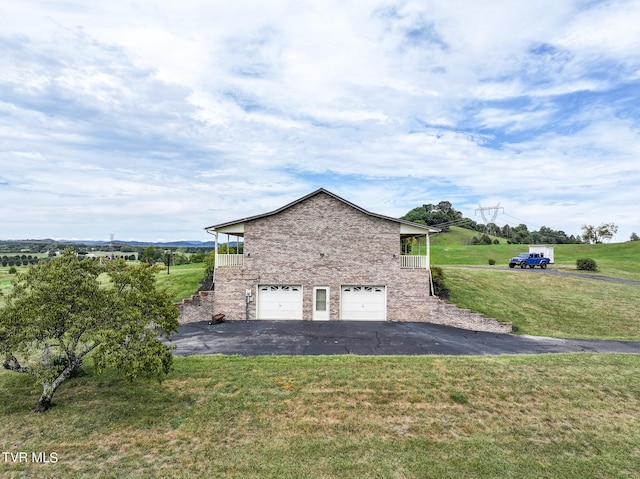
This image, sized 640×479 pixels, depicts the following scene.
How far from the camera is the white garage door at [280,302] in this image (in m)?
19.2

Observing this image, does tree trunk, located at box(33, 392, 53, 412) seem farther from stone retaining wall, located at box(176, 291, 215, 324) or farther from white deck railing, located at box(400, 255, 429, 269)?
white deck railing, located at box(400, 255, 429, 269)

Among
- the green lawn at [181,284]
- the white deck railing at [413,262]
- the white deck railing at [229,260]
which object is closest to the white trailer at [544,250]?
the white deck railing at [413,262]

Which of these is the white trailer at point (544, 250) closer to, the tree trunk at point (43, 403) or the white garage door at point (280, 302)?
the white garage door at point (280, 302)

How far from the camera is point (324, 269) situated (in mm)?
19172

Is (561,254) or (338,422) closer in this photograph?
(338,422)

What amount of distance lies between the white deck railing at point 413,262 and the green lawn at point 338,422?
813 centimetres

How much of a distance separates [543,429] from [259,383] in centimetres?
741

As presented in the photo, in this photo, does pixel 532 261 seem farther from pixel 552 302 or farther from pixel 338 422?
pixel 338 422

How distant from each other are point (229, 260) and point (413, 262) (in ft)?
34.8

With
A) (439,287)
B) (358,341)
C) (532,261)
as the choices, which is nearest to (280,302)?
(358,341)

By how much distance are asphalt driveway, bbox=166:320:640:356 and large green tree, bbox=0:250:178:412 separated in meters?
4.70

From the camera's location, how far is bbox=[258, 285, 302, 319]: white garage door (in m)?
19.2

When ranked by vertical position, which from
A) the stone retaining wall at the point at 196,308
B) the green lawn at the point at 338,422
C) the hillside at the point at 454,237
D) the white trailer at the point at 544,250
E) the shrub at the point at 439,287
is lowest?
the green lawn at the point at 338,422

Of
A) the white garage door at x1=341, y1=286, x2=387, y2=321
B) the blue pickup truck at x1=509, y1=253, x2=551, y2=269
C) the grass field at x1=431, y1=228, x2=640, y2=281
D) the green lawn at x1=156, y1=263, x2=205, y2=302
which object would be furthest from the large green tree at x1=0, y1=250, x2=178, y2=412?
the grass field at x1=431, y1=228, x2=640, y2=281
